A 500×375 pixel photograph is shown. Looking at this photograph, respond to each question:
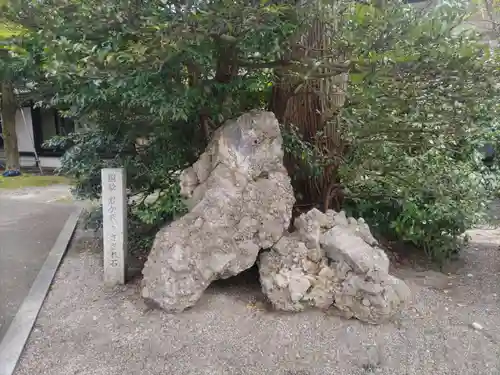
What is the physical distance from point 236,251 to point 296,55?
1.94 metres

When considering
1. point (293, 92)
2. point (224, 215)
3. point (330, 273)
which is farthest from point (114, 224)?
point (293, 92)

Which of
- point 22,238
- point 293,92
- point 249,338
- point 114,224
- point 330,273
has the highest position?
point 293,92

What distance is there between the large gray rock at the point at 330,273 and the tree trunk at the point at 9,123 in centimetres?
1026

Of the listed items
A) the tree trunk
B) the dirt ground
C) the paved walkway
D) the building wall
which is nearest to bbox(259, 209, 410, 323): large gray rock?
the dirt ground

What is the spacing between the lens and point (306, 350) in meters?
3.24

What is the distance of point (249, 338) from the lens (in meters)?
3.38

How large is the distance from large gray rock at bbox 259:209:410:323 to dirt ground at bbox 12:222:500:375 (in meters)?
0.14

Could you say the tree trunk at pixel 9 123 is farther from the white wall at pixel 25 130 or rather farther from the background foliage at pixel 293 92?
the background foliage at pixel 293 92

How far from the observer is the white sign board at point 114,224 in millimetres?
4375

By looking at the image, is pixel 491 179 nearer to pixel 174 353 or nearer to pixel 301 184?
pixel 301 184

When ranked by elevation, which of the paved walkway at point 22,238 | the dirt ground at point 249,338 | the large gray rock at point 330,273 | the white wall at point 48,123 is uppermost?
the white wall at point 48,123

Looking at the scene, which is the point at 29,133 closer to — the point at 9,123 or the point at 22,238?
the point at 9,123

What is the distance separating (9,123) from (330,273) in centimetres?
1136

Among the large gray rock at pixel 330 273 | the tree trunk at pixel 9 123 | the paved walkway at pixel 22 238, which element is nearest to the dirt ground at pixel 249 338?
the large gray rock at pixel 330 273
